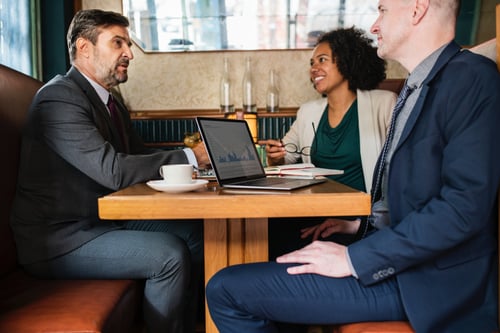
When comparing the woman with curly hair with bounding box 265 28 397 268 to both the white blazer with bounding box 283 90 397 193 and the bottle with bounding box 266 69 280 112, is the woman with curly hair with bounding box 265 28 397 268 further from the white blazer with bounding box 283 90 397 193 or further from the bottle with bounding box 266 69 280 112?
the bottle with bounding box 266 69 280 112

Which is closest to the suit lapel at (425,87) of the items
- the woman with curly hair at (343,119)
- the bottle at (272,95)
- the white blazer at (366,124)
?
the woman with curly hair at (343,119)

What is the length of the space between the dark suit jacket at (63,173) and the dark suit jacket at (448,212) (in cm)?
85

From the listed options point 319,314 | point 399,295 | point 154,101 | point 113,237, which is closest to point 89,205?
point 113,237

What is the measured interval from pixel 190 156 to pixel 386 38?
77 cm

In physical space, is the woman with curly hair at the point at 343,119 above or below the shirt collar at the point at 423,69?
below

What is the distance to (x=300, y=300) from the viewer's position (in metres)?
0.98

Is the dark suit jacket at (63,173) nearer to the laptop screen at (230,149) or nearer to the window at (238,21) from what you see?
the laptop screen at (230,149)

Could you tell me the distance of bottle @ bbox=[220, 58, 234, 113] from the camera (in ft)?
11.7

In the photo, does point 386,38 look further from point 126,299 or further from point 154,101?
point 154,101

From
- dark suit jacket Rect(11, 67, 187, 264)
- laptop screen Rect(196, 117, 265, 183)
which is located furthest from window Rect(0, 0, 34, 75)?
laptop screen Rect(196, 117, 265, 183)

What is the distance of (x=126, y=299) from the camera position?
138 centimetres

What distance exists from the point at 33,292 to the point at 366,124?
65.1 inches

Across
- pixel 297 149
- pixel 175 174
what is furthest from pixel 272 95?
pixel 175 174

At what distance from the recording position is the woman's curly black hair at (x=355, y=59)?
2.48m
